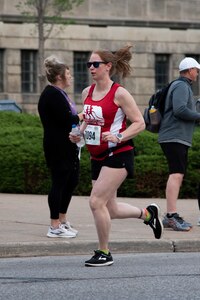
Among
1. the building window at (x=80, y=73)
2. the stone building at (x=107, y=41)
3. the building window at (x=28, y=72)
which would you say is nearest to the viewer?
the stone building at (x=107, y=41)

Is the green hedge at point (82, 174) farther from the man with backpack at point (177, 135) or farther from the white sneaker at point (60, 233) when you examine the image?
the white sneaker at point (60, 233)

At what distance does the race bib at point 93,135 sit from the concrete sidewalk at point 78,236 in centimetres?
151

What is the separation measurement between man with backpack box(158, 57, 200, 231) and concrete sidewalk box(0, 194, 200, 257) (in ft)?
0.60

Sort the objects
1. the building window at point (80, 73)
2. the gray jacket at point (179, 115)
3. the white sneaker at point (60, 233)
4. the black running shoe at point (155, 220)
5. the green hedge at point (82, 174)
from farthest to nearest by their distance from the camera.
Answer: the building window at point (80, 73)
the green hedge at point (82, 174)
the gray jacket at point (179, 115)
the white sneaker at point (60, 233)
the black running shoe at point (155, 220)

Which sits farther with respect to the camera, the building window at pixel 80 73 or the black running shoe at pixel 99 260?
the building window at pixel 80 73

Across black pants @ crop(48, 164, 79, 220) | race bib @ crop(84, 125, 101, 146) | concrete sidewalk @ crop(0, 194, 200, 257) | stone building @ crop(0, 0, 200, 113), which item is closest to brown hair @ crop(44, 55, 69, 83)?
black pants @ crop(48, 164, 79, 220)

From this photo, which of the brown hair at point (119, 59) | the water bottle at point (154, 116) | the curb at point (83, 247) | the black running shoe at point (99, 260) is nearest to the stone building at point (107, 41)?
the water bottle at point (154, 116)

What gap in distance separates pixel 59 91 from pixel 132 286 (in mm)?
3612

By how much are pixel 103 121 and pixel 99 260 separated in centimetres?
126

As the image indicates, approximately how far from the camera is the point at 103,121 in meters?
11.2

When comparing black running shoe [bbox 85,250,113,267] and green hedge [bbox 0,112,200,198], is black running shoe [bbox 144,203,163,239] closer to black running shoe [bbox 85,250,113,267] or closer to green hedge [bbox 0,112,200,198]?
black running shoe [bbox 85,250,113,267]

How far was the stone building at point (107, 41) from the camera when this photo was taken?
136ft

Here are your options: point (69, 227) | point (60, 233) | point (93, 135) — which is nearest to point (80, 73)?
point (69, 227)

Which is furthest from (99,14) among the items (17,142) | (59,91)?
(59,91)
